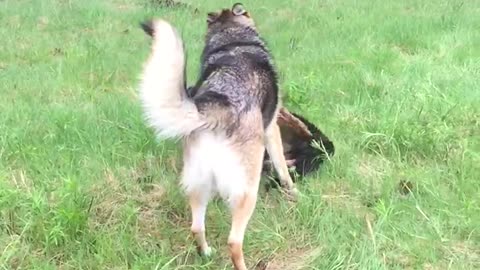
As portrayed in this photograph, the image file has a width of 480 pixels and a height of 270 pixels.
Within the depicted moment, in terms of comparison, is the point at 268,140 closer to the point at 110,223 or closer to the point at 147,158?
the point at 147,158

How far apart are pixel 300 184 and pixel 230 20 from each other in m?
1.11

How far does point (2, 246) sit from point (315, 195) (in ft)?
5.47

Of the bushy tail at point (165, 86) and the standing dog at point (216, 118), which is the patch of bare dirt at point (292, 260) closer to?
the standing dog at point (216, 118)

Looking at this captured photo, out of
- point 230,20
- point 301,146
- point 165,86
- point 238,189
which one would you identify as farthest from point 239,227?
point 230,20

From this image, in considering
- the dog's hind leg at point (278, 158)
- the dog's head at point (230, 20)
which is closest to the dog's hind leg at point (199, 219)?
the dog's hind leg at point (278, 158)

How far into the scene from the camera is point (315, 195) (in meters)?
3.71

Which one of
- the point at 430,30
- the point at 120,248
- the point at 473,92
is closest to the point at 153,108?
the point at 120,248

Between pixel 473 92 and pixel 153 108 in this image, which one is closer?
pixel 153 108

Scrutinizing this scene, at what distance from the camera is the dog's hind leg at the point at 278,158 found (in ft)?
12.5

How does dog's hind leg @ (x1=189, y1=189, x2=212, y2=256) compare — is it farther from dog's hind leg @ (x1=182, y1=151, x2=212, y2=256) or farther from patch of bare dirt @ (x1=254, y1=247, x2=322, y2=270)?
patch of bare dirt @ (x1=254, y1=247, x2=322, y2=270)

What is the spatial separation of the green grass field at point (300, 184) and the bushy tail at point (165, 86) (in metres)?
0.70

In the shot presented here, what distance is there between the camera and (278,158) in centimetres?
389

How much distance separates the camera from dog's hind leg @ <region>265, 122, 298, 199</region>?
380cm

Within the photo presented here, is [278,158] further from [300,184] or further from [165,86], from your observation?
[165,86]
